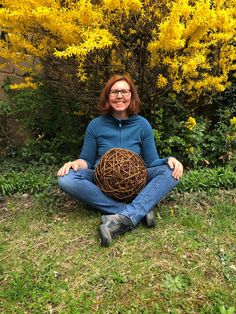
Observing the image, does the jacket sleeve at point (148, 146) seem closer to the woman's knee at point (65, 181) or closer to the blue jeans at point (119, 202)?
the blue jeans at point (119, 202)

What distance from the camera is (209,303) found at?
2248mm

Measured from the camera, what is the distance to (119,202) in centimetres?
309

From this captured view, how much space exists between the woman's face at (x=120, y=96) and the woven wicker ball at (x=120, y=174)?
385 millimetres

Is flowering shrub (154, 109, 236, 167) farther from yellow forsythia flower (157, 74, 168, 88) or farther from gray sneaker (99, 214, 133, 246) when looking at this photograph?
gray sneaker (99, 214, 133, 246)

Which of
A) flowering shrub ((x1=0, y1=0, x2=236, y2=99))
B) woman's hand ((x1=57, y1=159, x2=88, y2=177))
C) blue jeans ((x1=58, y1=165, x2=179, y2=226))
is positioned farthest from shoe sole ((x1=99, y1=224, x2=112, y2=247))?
flowering shrub ((x1=0, y1=0, x2=236, y2=99))

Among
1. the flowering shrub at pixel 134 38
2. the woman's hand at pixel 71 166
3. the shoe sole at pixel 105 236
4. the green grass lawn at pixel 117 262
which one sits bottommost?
the green grass lawn at pixel 117 262

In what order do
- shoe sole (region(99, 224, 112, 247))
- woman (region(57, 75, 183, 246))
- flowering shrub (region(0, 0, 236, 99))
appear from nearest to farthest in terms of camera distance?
shoe sole (region(99, 224, 112, 247)) < woman (region(57, 75, 183, 246)) < flowering shrub (region(0, 0, 236, 99))

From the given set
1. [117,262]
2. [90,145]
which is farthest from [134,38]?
[117,262]

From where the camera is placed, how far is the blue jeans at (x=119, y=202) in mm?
2898

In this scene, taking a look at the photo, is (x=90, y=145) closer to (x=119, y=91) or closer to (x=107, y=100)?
(x=107, y=100)

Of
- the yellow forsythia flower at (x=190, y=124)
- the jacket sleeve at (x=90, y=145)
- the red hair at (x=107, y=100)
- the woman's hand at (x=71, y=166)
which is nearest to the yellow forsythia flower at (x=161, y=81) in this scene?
the red hair at (x=107, y=100)

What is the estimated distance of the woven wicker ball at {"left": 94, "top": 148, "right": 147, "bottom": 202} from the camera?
2.98 meters

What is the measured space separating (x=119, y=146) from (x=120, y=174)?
0.39 m

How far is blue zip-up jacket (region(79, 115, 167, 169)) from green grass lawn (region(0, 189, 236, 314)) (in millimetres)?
466
